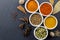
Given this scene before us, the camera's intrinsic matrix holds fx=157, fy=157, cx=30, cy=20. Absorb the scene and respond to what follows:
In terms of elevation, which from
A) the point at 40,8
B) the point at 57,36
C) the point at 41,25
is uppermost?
the point at 40,8

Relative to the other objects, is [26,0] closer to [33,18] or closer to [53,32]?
[33,18]

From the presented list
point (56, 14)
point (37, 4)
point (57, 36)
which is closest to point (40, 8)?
point (37, 4)

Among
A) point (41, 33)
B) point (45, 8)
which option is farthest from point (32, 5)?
point (41, 33)

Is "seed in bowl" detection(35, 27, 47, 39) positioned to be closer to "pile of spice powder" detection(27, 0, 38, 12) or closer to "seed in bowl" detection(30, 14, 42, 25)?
"seed in bowl" detection(30, 14, 42, 25)

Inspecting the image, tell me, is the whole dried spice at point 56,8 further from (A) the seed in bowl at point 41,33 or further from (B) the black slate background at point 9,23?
(A) the seed in bowl at point 41,33

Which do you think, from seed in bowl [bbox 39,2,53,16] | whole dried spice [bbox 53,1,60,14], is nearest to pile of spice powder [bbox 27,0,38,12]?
seed in bowl [bbox 39,2,53,16]

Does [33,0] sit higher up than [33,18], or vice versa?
[33,0]

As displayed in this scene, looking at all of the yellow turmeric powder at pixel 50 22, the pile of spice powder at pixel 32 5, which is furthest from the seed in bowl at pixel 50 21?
the pile of spice powder at pixel 32 5
